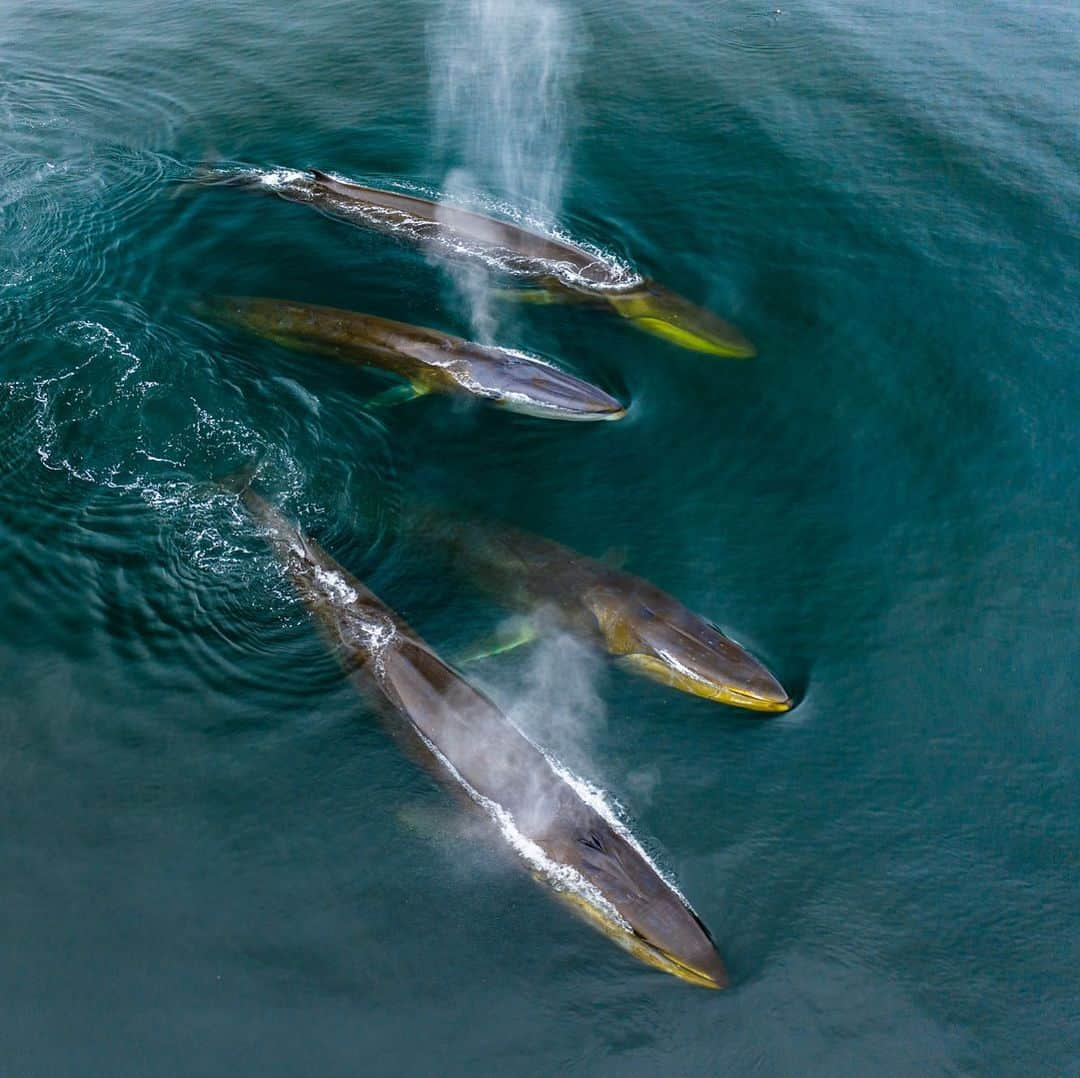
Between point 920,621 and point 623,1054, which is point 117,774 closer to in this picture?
point 623,1054

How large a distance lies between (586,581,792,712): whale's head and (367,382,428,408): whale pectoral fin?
1187 cm

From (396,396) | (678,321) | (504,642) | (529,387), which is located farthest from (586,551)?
(678,321)

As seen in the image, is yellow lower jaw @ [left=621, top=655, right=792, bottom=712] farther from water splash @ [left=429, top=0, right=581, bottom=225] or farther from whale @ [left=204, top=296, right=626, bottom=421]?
water splash @ [left=429, top=0, right=581, bottom=225]

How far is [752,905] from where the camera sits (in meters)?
22.3

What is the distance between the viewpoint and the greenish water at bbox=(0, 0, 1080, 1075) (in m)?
21.1

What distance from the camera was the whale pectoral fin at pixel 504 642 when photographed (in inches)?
1083

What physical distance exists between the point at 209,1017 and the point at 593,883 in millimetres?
9243

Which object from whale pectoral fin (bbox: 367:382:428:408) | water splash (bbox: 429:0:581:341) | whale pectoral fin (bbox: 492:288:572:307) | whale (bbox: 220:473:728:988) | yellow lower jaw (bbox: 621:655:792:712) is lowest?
whale (bbox: 220:473:728:988)

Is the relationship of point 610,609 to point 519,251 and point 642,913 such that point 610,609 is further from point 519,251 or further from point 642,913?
point 519,251

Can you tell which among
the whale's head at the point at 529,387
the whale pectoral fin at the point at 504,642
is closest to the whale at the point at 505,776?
the whale pectoral fin at the point at 504,642

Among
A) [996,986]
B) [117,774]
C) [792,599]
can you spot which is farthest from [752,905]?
[117,774]

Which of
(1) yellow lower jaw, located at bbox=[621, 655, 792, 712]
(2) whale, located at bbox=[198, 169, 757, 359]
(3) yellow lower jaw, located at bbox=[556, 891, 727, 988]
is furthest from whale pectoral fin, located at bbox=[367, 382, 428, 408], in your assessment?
Answer: (3) yellow lower jaw, located at bbox=[556, 891, 727, 988]

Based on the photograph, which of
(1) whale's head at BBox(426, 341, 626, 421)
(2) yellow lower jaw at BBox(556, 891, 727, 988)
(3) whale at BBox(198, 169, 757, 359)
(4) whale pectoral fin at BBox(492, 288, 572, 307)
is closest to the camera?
(2) yellow lower jaw at BBox(556, 891, 727, 988)

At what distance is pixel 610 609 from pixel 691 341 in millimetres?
14006
